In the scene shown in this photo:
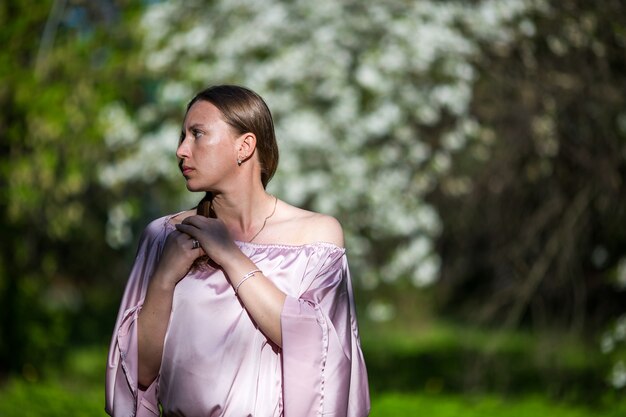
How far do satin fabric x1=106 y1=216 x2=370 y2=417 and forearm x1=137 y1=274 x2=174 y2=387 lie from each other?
0.02 m

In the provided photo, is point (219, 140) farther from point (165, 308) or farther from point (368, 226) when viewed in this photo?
point (368, 226)

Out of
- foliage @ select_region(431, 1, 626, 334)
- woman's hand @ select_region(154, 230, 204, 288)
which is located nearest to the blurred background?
foliage @ select_region(431, 1, 626, 334)

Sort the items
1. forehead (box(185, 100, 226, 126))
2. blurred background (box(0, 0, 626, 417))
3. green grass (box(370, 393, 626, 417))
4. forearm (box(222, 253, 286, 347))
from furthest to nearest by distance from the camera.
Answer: green grass (box(370, 393, 626, 417)) < blurred background (box(0, 0, 626, 417)) < forehead (box(185, 100, 226, 126)) < forearm (box(222, 253, 286, 347))

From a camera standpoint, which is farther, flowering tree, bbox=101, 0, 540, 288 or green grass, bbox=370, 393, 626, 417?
flowering tree, bbox=101, 0, 540, 288

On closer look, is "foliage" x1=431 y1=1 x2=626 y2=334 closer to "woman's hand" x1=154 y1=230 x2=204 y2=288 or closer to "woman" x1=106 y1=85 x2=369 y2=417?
"woman" x1=106 y1=85 x2=369 y2=417

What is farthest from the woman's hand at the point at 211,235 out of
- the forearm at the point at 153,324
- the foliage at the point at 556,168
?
the foliage at the point at 556,168

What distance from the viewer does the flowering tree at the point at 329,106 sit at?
797 cm

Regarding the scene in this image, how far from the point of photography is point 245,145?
2.46 metres

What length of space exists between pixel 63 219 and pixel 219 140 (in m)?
6.89

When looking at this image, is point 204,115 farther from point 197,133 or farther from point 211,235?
point 211,235

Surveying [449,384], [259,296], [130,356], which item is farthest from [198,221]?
[449,384]

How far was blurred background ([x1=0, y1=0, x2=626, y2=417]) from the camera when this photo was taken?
6977mm

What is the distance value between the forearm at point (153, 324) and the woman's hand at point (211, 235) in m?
0.13

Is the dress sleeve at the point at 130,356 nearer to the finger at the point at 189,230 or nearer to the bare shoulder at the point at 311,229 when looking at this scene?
the finger at the point at 189,230
